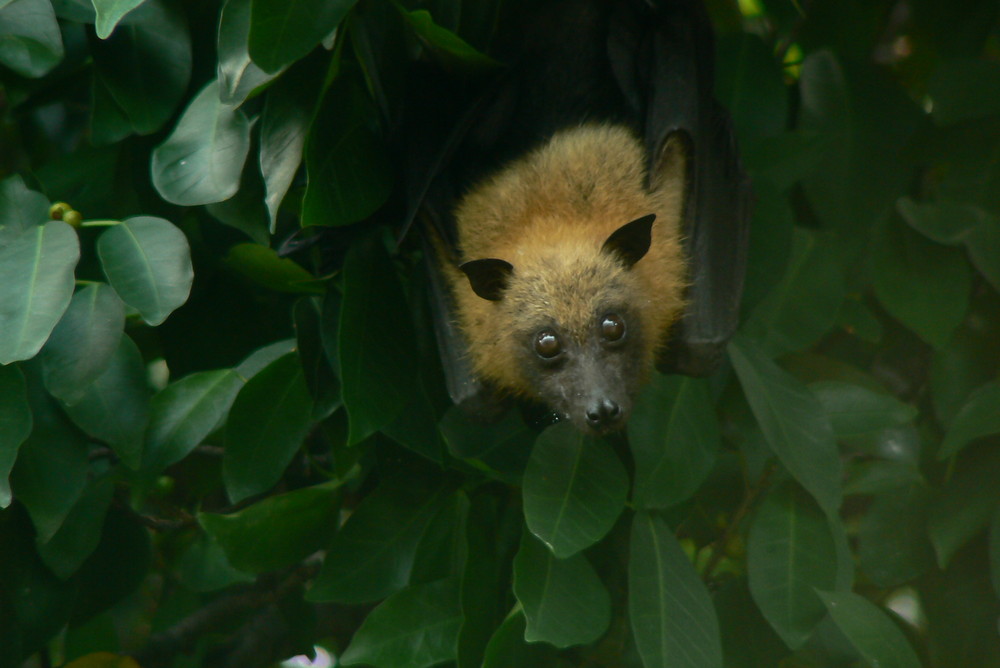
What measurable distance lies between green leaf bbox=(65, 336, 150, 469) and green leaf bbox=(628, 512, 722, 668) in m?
1.25

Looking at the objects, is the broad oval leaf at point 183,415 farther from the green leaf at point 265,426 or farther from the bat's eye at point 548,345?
the bat's eye at point 548,345

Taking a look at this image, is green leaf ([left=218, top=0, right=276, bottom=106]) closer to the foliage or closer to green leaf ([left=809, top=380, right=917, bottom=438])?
the foliage

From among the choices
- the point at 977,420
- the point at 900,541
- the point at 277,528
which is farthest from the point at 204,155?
the point at 900,541

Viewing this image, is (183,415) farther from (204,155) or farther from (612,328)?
(612,328)

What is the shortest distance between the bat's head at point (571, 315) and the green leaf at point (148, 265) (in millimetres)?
740

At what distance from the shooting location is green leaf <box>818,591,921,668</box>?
252 centimetres

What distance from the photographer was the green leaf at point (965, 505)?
2.99 metres

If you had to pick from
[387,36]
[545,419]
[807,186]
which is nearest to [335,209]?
[387,36]

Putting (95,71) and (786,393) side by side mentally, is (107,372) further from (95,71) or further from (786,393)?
(786,393)

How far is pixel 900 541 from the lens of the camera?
10.3 ft

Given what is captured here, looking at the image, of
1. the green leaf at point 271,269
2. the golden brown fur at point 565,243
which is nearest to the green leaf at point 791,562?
the golden brown fur at point 565,243

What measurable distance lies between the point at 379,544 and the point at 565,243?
966 millimetres

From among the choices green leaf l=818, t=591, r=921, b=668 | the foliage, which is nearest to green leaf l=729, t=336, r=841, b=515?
the foliage

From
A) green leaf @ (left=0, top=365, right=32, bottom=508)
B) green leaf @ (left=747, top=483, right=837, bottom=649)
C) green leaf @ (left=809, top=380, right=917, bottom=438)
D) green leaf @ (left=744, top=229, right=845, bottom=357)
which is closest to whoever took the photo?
green leaf @ (left=0, top=365, right=32, bottom=508)
